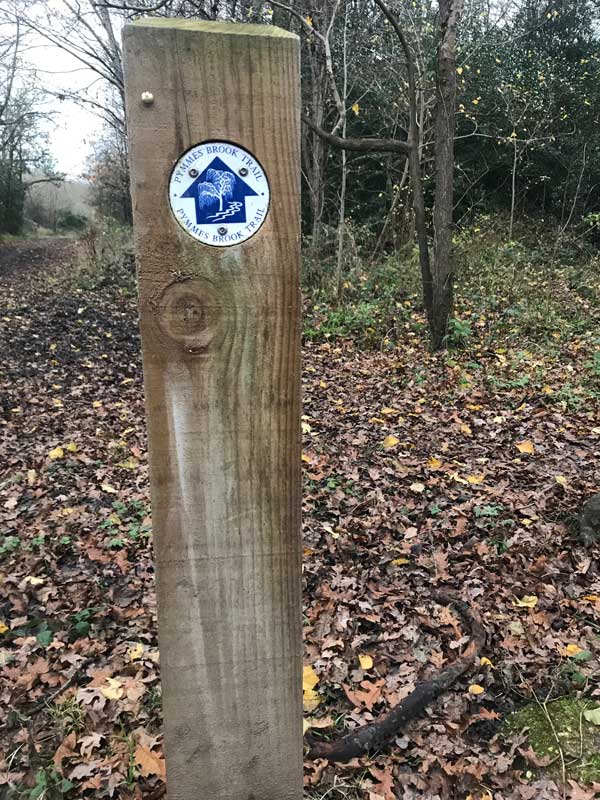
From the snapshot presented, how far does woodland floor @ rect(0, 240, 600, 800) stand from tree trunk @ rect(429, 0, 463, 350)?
1.44 m

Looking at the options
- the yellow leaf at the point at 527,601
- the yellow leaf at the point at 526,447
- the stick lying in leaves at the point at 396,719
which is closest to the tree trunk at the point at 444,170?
the yellow leaf at the point at 526,447

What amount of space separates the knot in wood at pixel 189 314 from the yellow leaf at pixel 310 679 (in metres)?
2.11

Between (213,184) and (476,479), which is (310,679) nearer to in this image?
(476,479)

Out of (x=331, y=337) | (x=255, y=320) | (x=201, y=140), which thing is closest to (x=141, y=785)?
(x=255, y=320)

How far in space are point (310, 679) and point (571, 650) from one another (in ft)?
4.16

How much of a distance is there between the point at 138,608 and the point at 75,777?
3.67 ft

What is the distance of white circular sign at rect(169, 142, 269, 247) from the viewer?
1.12 metres

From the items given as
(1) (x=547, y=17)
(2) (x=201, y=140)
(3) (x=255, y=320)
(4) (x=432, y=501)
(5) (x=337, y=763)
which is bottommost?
(5) (x=337, y=763)

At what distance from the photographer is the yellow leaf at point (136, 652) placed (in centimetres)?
295

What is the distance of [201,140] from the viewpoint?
3.65ft

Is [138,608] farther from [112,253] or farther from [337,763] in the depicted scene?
[112,253]

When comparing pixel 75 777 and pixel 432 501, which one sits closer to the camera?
pixel 75 777

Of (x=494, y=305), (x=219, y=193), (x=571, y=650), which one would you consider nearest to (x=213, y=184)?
(x=219, y=193)

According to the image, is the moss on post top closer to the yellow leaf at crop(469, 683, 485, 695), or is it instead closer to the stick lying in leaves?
the stick lying in leaves
